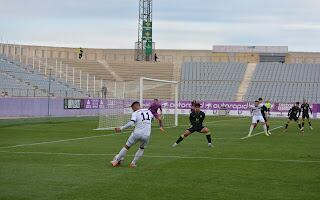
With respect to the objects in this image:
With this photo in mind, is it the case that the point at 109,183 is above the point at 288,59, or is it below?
below

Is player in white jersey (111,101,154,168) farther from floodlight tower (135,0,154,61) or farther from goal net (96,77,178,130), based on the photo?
floodlight tower (135,0,154,61)

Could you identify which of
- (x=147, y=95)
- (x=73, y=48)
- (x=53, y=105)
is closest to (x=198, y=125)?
(x=53, y=105)

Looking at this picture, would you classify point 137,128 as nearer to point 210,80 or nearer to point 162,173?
point 162,173

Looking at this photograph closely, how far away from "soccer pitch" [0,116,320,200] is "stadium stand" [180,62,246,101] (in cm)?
5664

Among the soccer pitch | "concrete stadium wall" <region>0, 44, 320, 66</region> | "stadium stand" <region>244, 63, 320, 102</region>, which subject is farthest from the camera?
"concrete stadium wall" <region>0, 44, 320, 66</region>

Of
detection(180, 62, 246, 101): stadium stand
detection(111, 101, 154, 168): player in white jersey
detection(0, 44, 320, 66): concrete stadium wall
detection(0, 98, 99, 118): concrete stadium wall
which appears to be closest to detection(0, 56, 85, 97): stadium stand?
detection(0, 98, 99, 118): concrete stadium wall

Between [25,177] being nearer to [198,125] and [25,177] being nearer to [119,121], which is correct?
[198,125]

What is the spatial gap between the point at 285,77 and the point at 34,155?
228ft

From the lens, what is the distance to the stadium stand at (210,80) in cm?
8106

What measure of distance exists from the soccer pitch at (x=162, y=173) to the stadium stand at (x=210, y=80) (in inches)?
2230

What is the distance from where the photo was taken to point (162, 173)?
50.8 feet

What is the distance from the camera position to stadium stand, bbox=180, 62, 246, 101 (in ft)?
266

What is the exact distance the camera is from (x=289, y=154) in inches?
839

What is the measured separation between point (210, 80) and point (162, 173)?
7060cm
